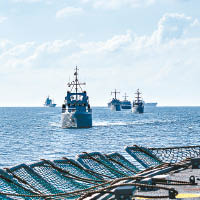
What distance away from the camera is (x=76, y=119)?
109m

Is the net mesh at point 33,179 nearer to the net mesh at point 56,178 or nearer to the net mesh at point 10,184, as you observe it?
the net mesh at point 56,178

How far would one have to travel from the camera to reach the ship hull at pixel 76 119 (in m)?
108

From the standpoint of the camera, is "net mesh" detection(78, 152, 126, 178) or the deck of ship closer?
the deck of ship

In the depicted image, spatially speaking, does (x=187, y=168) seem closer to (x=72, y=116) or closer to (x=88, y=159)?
(x=88, y=159)

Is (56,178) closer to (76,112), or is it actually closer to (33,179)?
(33,179)

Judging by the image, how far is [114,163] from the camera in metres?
16.1

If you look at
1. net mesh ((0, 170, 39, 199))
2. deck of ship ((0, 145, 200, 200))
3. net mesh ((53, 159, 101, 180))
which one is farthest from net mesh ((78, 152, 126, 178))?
net mesh ((0, 170, 39, 199))

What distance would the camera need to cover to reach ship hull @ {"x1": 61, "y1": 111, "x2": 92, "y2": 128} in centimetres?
10786

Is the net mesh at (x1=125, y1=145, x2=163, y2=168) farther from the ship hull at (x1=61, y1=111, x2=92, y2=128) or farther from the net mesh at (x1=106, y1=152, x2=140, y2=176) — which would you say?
the ship hull at (x1=61, y1=111, x2=92, y2=128)

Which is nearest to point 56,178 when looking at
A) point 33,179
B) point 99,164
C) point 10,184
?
point 33,179

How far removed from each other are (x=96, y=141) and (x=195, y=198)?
228 feet

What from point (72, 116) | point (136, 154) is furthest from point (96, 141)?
point (136, 154)

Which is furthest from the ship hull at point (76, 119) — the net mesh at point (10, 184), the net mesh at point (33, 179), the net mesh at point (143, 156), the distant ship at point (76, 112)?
the net mesh at point (10, 184)

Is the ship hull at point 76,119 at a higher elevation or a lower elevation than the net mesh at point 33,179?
lower
